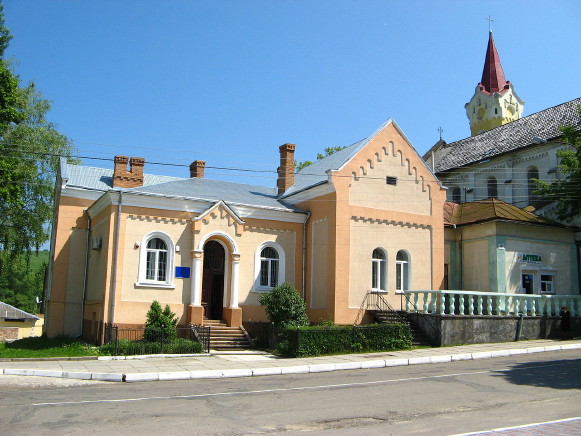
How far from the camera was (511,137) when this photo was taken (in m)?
41.8

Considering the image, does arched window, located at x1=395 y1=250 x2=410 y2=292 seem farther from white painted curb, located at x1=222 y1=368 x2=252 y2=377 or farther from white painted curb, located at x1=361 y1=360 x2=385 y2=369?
white painted curb, located at x1=222 y1=368 x2=252 y2=377

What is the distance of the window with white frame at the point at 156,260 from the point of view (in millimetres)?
22891

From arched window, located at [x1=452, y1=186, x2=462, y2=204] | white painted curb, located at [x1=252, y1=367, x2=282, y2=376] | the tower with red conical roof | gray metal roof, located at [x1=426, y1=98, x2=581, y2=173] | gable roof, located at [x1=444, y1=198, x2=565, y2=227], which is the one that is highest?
the tower with red conical roof

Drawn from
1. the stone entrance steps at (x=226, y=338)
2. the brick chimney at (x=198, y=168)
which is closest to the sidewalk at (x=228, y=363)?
the stone entrance steps at (x=226, y=338)

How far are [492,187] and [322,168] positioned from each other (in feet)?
57.4

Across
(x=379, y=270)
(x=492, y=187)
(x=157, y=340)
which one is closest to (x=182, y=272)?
(x=157, y=340)

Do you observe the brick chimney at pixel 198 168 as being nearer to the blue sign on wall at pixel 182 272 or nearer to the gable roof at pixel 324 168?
the gable roof at pixel 324 168

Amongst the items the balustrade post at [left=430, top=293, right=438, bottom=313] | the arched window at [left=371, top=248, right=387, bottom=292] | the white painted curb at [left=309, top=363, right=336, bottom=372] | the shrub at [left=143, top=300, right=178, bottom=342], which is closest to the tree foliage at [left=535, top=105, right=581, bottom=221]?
the arched window at [left=371, top=248, right=387, bottom=292]

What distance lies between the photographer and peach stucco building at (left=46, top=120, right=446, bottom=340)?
23.0 meters

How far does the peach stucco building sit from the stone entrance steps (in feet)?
1.76

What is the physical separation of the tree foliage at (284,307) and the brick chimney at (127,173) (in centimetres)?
911

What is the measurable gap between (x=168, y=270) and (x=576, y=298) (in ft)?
60.8

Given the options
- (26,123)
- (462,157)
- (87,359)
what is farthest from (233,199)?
(462,157)

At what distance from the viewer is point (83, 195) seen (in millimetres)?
27109
